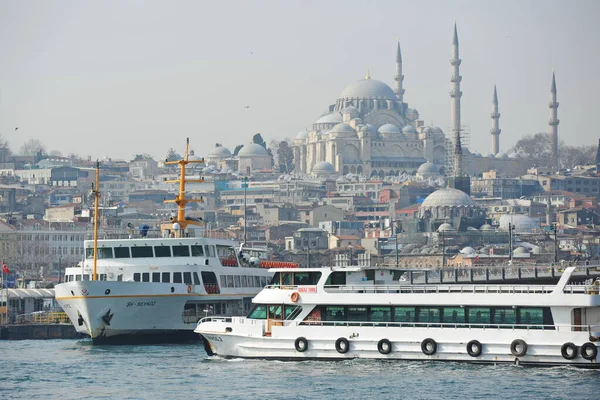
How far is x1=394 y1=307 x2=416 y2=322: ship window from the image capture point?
3981cm

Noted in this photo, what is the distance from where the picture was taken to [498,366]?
38344 mm

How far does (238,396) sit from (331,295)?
5.63m

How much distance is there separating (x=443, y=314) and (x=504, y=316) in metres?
1.44

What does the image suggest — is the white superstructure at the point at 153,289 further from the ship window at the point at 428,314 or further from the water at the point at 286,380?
the ship window at the point at 428,314

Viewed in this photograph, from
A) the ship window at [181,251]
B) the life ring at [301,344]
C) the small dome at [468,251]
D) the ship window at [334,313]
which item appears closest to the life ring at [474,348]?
the ship window at [334,313]

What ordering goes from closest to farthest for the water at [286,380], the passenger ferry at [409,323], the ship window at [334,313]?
the water at [286,380], the passenger ferry at [409,323], the ship window at [334,313]

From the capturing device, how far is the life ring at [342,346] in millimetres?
39625

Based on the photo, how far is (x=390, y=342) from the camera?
1550 inches

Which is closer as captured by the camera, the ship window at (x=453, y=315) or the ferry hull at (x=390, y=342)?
the ferry hull at (x=390, y=342)

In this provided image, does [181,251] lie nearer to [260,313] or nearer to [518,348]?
[260,313]

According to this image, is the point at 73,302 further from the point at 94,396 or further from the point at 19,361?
the point at 94,396

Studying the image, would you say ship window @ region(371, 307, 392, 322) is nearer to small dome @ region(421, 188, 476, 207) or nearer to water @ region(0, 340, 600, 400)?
water @ region(0, 340, 600, 400)

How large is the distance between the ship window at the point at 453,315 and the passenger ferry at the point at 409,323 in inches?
0.9

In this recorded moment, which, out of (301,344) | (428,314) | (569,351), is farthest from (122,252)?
(569,351)
